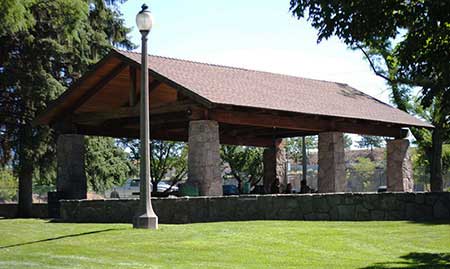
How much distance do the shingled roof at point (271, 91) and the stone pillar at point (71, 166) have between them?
13.7 ft

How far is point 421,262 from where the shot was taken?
1124 centimetres

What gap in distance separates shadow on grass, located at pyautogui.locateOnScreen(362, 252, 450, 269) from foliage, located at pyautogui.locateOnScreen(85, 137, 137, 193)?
19766 mm

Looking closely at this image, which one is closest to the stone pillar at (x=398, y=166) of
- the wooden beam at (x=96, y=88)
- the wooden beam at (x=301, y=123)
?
the wooden beam at (x=301, y=123)

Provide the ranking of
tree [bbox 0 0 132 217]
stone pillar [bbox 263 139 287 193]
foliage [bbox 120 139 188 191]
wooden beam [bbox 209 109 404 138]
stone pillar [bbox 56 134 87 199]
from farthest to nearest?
foliage [bbox 120 139 188 191], stone pillar [bbox 263 139 287 193], tree [bbox 0 0 132 217], stone pillar [bbox 56 134 87 199], wooden beam [bbox 209 109 404 138]

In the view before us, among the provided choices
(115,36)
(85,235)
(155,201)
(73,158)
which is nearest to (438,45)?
(85,235)

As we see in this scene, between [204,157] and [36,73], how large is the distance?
9.27 metres

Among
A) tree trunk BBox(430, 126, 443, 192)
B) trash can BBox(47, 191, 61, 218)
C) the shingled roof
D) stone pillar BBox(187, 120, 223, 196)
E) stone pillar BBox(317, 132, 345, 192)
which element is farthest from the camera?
tree trunk BBox(430, 126, 443, 192)

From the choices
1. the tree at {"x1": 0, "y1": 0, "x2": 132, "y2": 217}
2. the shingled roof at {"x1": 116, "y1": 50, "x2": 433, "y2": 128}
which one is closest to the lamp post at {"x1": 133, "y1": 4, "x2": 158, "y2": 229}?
the shingled roof at {"x1": 116, "y1": 50, "x2": 433, "y2": 128}

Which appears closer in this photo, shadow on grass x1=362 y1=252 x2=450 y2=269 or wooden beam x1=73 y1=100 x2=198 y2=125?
shadow on grass x1=362 y1=252 x2=450 y2=269

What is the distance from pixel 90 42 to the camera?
95.6 feet

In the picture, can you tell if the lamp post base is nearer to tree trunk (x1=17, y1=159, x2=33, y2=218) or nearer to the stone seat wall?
the stone seat wall

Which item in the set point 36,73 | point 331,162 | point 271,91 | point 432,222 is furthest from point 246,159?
point 432,222

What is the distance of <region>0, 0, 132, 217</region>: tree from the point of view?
25797mm

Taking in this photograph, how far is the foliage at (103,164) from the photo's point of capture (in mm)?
30289
